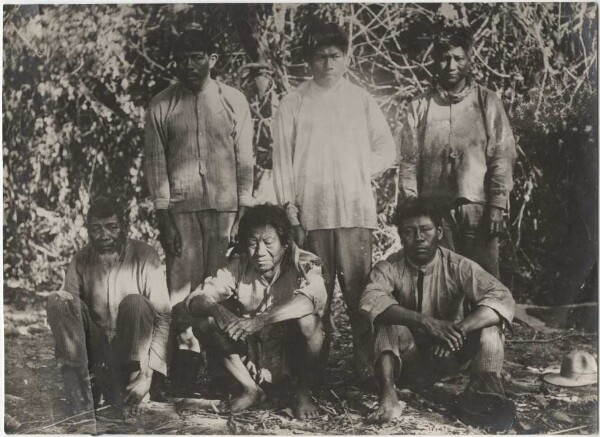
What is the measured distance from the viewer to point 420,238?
4840mm

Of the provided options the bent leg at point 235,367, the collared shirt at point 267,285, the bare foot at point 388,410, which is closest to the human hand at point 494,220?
→ the collared shirt at point 267,285

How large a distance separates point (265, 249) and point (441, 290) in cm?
126

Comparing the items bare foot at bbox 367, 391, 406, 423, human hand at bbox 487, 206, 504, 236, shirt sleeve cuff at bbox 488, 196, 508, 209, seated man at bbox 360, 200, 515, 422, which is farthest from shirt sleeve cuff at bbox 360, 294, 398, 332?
shirt sleeve cuff at bbox 488, 196, 508, 209

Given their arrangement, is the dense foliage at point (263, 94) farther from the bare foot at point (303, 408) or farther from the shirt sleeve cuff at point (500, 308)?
the bare foot at point (303, 408)

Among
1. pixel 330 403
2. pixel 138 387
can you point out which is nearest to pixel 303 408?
pixel 330 403

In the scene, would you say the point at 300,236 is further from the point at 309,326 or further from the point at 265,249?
the point at 309,326

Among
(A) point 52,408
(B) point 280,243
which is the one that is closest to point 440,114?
(B) point 280,243

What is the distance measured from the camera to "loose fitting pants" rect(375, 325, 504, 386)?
478 centimetres

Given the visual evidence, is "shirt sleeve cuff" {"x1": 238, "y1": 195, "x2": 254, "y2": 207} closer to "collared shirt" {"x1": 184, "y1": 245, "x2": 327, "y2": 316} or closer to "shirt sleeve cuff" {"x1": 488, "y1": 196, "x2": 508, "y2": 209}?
"collared shirt" {"x1": 184, "y1": 245, "x2": 327, "y2": 316}

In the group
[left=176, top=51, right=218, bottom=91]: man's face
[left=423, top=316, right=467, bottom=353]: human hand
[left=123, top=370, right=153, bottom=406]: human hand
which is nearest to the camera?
[left=423, top=316, right=467, bottom=353]: human hand

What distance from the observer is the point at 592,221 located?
16.1 ft

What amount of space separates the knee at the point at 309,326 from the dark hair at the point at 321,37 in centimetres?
184

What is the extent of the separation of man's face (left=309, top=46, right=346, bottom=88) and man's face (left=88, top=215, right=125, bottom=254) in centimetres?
177

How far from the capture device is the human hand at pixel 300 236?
4.89 m
